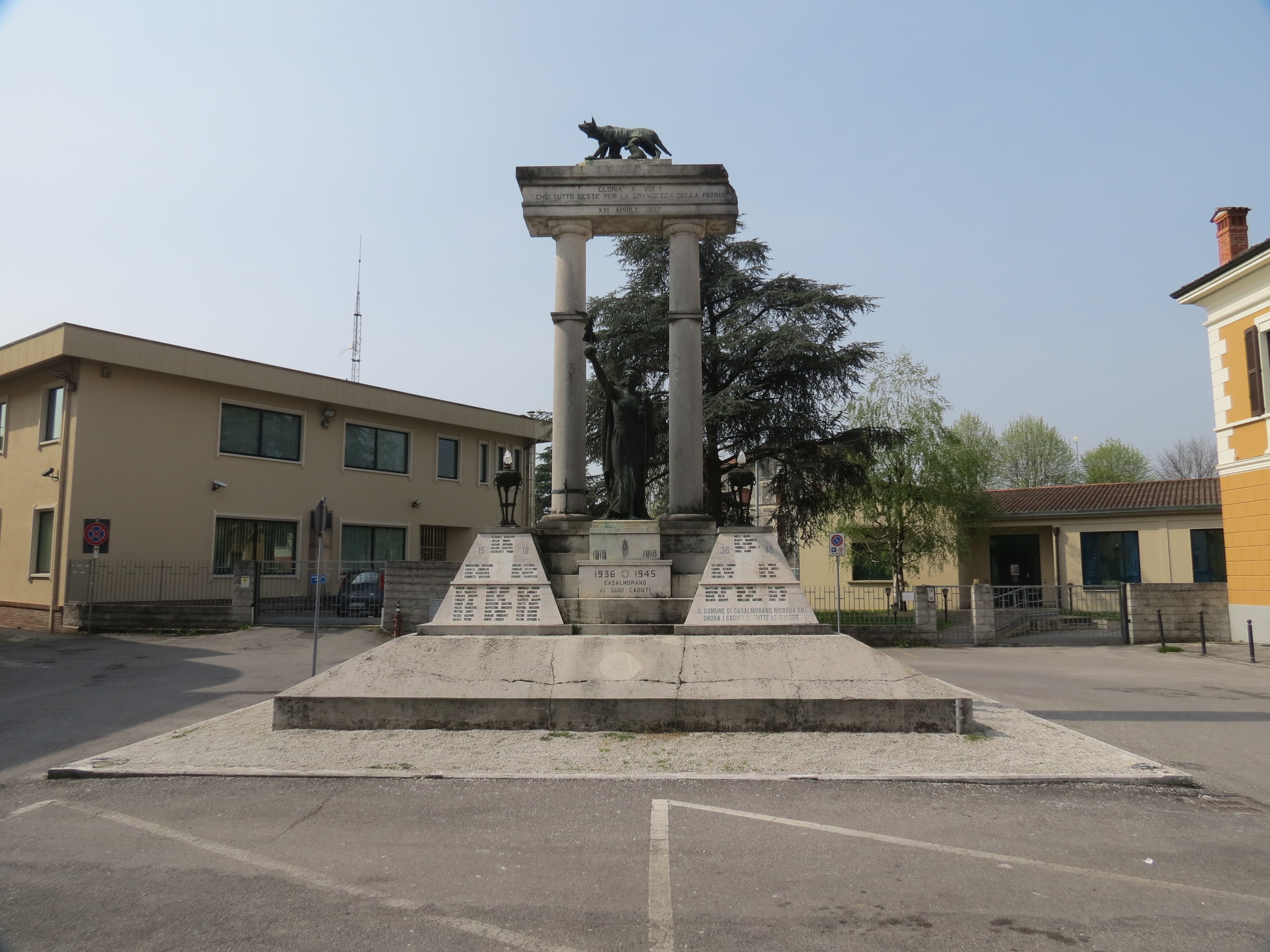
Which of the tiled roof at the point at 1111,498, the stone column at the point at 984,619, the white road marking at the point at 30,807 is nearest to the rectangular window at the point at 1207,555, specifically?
the tiled roof at the point at 1111,498

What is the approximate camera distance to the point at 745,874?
14.7ft

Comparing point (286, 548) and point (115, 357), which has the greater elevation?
point (115, 357)

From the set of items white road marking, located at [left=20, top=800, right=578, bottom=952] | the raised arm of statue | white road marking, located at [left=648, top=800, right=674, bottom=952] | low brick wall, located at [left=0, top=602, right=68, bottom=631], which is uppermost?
the raised arm of statue

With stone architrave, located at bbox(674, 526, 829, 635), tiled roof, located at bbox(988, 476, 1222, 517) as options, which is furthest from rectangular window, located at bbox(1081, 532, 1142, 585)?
stone architrave, located at bbox(674, 526, 829, 635)

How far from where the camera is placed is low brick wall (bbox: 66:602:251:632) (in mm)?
19719

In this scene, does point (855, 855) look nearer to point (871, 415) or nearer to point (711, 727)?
point (711, 727)

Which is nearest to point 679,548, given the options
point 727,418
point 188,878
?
point 188,878

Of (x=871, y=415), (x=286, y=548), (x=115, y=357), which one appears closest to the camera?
(x=115, y=357)

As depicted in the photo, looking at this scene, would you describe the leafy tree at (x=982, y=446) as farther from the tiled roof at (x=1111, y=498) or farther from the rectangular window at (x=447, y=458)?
the rectangular window at (x=447, y=458)

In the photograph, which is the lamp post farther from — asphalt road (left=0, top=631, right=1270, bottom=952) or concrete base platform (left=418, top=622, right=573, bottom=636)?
asphalt road (left=0, top=631, right=1270, bottom=952)

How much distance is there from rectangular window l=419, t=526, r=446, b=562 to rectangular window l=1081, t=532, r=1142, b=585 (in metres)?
23.2

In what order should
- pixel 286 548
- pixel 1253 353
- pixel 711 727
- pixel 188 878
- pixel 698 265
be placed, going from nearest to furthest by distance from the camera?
pixel 188 878, pixel 711 727, pixel 698 265, pixel 1253 353, pixel 286 548

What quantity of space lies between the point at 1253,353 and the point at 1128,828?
56.1 feet

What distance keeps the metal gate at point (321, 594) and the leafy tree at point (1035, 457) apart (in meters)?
38.5
